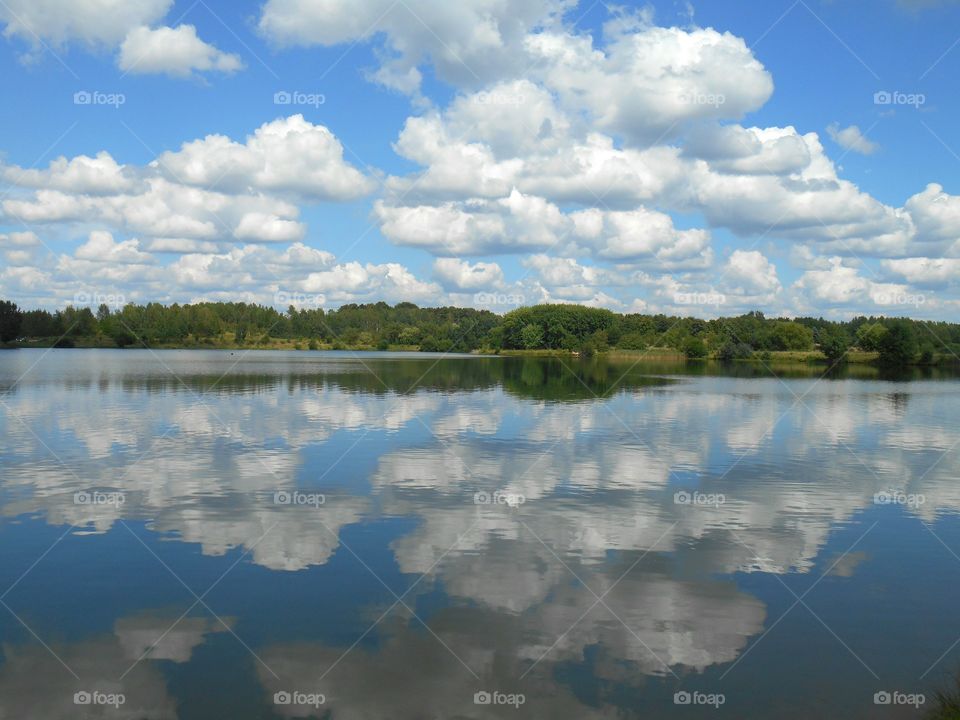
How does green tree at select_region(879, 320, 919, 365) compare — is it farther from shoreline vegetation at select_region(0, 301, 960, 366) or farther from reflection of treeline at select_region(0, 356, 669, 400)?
reflection of treeline at select_region(0, 356, 669, 400)

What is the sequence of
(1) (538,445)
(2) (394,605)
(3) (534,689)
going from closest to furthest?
(3) (534,689) < (2) (394,605) < (1) (538,445)

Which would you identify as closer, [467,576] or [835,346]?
[467,576]

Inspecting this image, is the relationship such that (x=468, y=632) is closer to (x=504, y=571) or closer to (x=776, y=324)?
(x=504, y=571)

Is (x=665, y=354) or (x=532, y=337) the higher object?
(x=532, y=337)

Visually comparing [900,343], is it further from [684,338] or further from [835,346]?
[684,338]

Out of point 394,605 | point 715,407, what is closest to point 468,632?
point 394,605

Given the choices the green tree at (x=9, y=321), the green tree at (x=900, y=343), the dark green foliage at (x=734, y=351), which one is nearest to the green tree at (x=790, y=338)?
the dark green foliage at (x=734, y=351)

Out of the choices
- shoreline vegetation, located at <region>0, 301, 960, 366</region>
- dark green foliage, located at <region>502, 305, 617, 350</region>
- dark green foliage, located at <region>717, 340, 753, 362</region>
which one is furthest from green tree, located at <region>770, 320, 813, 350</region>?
dark green foliage, located at <region>502, 305, 617, 350</region>

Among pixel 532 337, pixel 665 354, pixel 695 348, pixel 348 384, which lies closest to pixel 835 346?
pixel 695 348

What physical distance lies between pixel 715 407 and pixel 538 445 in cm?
2192

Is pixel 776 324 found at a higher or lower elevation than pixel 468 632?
higher

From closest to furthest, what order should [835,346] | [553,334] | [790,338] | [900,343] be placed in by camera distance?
[900,343] < [835,346] < [790,338] < [553,334]

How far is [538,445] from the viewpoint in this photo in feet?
98.6

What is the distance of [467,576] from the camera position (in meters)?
14.1
